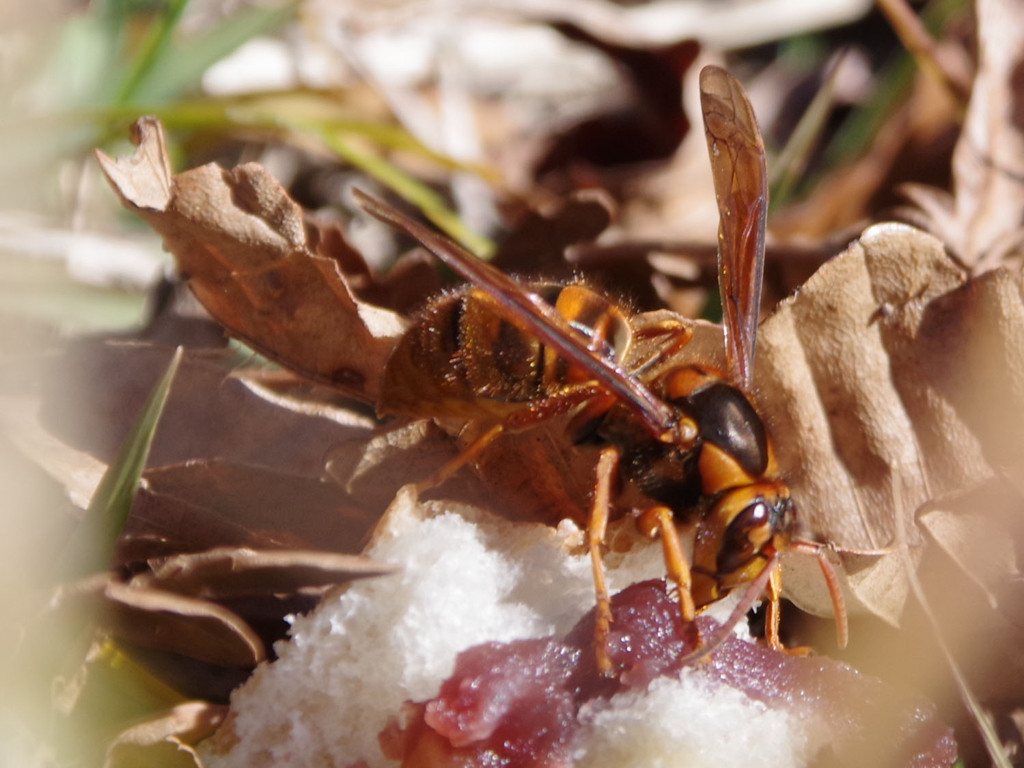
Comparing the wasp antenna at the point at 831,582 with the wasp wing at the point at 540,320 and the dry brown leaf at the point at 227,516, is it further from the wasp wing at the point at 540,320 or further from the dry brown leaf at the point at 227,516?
Answer: the dry brown leaf at the point at 227,516

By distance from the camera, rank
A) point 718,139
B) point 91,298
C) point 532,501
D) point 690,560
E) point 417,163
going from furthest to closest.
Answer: point 417,163
point 91,298
point 718,139
point 532,501
point 690,560

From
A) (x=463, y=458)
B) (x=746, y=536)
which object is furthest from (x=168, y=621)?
(x=746, y=536)

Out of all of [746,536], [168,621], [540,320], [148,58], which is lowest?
[168,621]

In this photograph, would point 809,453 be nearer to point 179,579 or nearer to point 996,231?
point 179,579

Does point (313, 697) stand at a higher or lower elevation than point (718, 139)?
lower

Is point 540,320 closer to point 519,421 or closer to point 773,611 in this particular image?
point 519,421

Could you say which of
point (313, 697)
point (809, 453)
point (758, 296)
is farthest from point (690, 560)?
point (313, 697)

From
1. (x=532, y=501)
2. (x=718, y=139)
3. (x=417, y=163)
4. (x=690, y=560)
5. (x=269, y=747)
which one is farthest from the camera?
(x=417, y=163)
